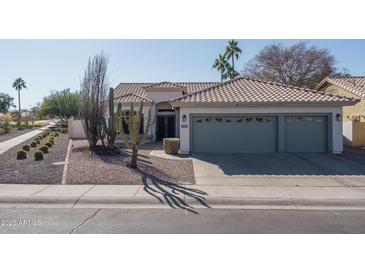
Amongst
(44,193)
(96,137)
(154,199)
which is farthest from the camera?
(96,137)

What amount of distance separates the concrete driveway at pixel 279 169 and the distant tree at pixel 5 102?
293ft

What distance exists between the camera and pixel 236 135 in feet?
51.1

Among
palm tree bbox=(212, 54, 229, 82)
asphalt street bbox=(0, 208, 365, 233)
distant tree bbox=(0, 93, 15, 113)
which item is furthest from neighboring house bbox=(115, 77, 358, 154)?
distant tree bbox=(0, 93, 15, 113)

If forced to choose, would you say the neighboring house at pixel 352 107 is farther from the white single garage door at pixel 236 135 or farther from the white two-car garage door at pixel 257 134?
the white single garage door at pixel 236 135

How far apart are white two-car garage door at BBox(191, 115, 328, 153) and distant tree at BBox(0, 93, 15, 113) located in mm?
86894

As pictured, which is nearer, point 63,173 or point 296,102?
point 63,173

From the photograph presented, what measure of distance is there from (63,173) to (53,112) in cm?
3860

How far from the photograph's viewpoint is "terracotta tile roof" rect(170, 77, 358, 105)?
48.7 feet

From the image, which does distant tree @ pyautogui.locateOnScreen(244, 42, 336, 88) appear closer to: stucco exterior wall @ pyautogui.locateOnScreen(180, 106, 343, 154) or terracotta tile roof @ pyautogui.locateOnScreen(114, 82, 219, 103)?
terracotta tile roof @ pyautogui.locateOnScreen(114, 82, 219, 103)

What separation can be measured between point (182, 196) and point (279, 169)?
5.36 metres

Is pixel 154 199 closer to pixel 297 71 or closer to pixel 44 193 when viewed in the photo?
pixel 44 193

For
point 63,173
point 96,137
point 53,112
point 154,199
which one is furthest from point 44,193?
point 53,112

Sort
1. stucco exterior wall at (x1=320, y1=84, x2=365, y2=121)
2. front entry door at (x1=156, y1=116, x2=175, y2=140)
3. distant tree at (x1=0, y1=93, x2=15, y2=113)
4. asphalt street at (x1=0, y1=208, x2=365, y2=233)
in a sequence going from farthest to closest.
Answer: distant tree at (x1=0, y1=93, x2=15, y2=113)
front entry door at (x1=156, y1=116, x2=175, y2=140)
stucco exterior wall at (x1=320, y1=84, x2=365, y2=121)
asphalt street at (x1=0, y1=208, x2=365, y2=233)

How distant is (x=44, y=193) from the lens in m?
7.97
